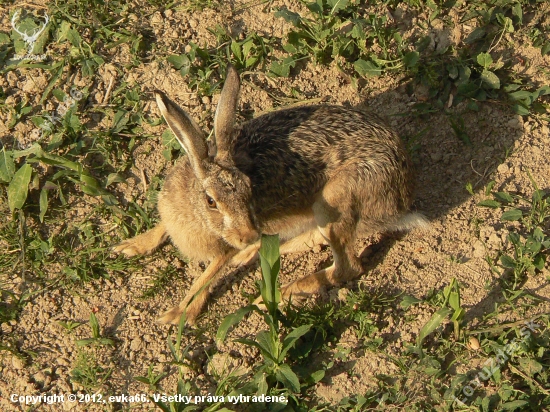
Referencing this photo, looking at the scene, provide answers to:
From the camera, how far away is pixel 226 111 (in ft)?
16.1

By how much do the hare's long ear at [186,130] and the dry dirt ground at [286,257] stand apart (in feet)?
3.55

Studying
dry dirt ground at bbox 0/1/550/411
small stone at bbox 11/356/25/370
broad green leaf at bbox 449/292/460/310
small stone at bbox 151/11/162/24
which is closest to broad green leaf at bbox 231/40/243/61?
dry dirt ground at bbox 0/1/550/411

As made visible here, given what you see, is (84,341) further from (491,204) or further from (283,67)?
(491,204)

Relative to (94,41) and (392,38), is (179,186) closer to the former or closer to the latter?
(94,41)

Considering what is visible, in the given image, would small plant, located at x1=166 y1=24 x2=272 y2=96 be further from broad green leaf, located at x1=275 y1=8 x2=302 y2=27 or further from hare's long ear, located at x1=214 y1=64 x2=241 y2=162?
hare's long ear, located at x1=214 y1=64 x2=241 y2=162

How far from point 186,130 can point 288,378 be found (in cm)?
161

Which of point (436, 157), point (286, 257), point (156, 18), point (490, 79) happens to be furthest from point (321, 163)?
point (156, 18)

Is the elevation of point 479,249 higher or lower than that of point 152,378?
higher

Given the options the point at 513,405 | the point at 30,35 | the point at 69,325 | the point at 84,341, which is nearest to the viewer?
the point at 513,405

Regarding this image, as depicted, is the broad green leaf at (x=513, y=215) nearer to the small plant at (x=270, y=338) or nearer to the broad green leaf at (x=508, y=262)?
the broad green leaf at (x=508, y=262)

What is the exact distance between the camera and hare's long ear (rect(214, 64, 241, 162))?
4887 millimetres

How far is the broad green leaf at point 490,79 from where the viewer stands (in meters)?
6.24

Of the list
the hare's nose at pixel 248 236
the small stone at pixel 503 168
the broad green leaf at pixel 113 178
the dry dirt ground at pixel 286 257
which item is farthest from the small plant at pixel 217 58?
the small stone at pixel 503 168

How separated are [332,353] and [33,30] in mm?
3674
